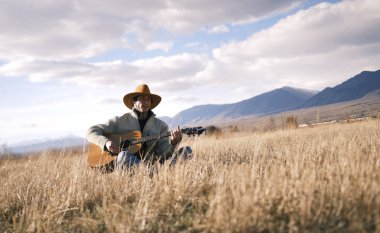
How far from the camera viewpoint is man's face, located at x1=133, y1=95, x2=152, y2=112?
6320 mm

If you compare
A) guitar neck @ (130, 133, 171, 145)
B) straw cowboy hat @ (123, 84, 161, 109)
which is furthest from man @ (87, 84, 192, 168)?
guitar neck @ (130, 133, 171, 145)

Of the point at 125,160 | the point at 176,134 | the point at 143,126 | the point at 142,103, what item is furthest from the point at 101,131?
the point at 176,134

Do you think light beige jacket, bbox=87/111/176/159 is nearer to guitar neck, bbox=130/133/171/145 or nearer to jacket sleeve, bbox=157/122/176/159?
jacket sleeve, bbox=157/122/176/159

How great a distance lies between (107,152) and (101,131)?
0.40m

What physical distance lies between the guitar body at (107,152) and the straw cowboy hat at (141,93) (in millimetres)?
643

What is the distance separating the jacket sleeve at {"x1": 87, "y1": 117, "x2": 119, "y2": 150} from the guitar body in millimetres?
127

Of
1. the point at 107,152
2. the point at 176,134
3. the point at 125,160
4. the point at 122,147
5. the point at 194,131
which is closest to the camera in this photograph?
the point at 125,160

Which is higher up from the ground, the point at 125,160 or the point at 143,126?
the point at 143,126

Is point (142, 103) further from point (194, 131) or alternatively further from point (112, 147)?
point (194, 131)

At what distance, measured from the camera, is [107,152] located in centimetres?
622

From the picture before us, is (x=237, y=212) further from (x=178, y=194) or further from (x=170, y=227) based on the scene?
(x=178, y=194)

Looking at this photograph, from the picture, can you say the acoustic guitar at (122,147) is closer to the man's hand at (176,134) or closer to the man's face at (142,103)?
the man's hand at (176,134)

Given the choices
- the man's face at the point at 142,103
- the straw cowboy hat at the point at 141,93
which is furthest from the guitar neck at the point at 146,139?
the straw cowboy hat at the point at 141,93

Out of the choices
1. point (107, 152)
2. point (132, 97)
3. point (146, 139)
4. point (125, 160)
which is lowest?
point (125, 160)
